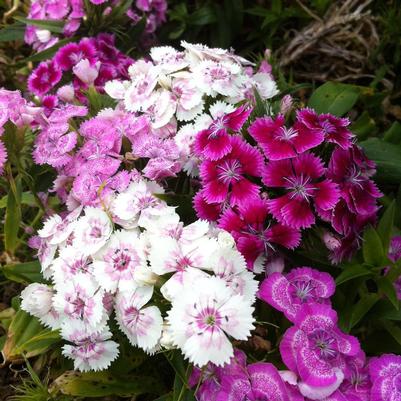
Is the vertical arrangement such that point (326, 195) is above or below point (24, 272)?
above

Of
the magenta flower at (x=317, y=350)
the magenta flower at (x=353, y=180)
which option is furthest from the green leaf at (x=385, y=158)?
the magenta flower at (x=317, y=350)

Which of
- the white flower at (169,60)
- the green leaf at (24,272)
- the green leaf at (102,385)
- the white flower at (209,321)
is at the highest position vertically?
the white flower at (169,60)

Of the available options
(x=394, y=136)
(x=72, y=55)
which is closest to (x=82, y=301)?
(x=72, y=55)

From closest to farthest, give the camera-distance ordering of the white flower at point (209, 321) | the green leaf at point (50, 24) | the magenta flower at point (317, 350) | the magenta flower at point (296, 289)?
the white flower at point (209, 321) < the magenta flower at point (317, 350) < the magenta flower at point (296, 289) < the green leaf at point (50, 24)

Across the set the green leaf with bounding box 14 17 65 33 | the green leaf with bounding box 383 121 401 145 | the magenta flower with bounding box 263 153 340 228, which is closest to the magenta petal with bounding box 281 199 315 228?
the magenta flower with bounding box 263 153 340 228

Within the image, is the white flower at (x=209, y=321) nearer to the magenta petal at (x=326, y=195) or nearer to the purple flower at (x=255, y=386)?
the purple flower at (x=255, y=386)

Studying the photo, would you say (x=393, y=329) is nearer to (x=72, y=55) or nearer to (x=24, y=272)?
(x=24, y=272)
